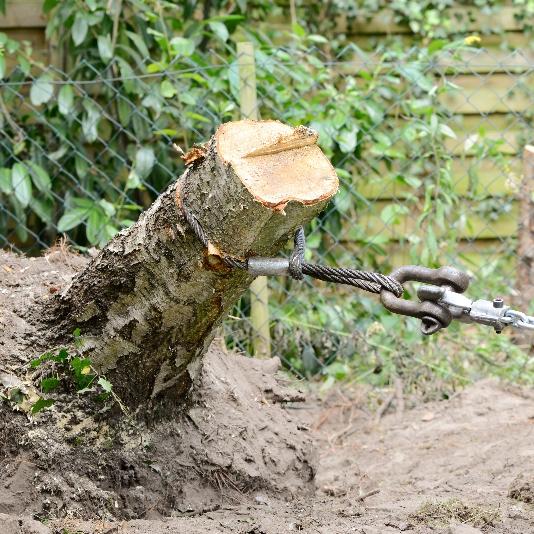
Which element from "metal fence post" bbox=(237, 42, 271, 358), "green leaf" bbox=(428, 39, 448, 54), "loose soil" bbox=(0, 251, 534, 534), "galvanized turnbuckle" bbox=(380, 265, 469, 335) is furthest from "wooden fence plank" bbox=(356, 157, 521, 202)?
"galvanized turnbuckle" bbox=(380, 265, 469, 335)

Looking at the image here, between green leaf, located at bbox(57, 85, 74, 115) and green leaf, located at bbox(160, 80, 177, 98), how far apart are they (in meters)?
0.51

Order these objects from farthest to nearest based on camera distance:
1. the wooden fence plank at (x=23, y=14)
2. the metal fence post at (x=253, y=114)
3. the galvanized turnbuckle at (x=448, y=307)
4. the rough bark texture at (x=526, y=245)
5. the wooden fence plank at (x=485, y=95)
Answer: the wooden fence plank at (x=485, y=95) → the wooden fence plank at (x=23, y=14) → the rough bark texture at (x=526, y=245) → the metal fence post at (x=253, y=114) → the galvanized turnbuckle at (x=448, y=307)

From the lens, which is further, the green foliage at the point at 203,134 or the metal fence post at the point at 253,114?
the green foliage at the point at 203,134

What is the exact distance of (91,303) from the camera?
8.20ft

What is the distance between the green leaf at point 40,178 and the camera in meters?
4.66

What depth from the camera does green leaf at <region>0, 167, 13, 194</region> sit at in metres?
4.58

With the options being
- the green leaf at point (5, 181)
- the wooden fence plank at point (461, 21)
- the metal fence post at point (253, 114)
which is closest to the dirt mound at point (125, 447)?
the metal fence post at point (253, 114)

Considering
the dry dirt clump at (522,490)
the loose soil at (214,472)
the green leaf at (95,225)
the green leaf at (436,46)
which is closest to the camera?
the loose soil at (214,472)

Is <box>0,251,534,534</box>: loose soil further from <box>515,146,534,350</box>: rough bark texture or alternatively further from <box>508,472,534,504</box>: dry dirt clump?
<box>515,146,534,350</box>: rough bark texture

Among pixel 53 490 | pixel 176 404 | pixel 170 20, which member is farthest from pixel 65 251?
pixel 170 20

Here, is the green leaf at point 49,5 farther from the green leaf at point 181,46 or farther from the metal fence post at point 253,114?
the metal fence post at point 253,114

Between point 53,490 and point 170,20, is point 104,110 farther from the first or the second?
point 53,490

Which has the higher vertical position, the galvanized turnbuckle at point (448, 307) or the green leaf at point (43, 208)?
the galvanized turnbuckle at point (448, 307)

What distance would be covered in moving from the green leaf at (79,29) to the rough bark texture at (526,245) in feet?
7.81
